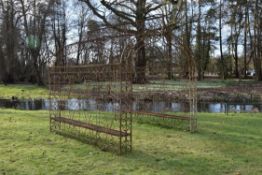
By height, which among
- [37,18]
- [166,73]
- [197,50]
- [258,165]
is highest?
[37,18]

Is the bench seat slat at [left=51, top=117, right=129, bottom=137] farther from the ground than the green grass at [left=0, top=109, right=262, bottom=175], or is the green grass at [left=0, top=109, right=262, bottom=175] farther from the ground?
the bench seat slat at [left=51, top=117, right=129, bottom=137]

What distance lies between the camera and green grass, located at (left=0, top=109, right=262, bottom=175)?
20.6 feet

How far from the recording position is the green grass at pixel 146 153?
629 cm

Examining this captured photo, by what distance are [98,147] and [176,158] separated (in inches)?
67.1

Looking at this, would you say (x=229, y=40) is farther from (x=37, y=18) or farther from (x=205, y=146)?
(x=205, y=146)

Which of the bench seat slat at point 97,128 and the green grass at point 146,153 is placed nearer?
the green grass at point 146,153

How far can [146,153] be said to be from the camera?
7438 millimetres

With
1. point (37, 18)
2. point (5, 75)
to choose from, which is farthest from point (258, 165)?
point (5, 75)

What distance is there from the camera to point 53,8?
137ft

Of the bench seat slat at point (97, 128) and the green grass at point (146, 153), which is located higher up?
the bench seat slat at point (97, 128)

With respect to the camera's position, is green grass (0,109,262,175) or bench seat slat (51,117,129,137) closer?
green grass (0,109,262,175)

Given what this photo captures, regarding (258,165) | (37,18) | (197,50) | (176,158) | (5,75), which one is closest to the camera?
(258,165)

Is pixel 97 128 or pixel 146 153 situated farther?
pixel 97 128

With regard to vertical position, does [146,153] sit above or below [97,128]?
below
